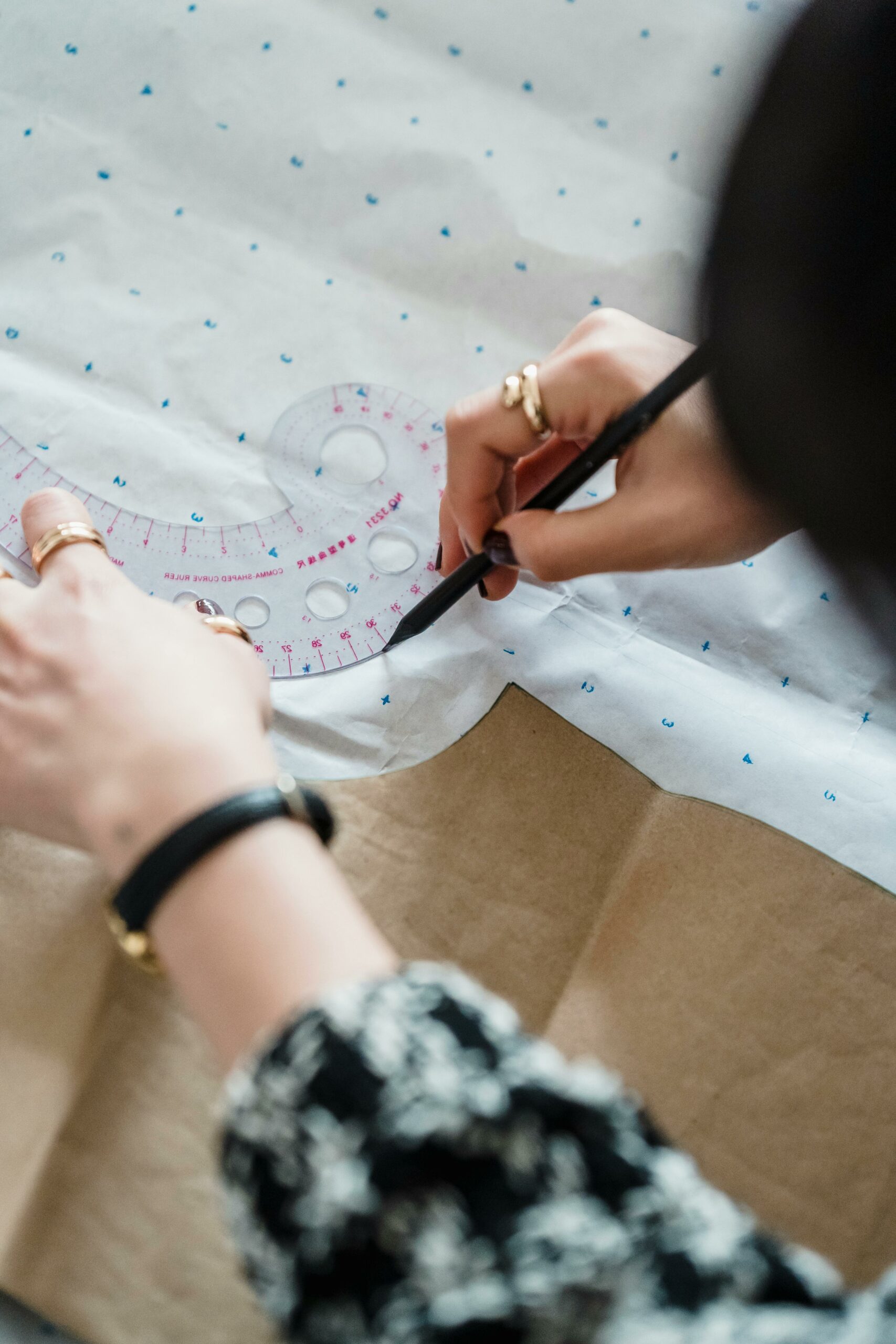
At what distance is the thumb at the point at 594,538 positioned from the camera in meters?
0.46

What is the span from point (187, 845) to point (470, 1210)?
15 cm

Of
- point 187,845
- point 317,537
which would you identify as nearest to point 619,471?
point 317,537

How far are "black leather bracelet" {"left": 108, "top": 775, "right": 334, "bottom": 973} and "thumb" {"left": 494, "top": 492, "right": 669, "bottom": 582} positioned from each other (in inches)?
7.6

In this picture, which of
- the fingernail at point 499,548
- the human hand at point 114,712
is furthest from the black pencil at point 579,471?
the human hand at point 114,712

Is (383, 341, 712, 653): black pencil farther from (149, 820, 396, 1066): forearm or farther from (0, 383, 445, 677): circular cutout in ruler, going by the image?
(149, 820, 396, 1066): forearm

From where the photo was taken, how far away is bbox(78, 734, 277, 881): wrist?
0.35 metres

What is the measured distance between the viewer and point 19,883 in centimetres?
47

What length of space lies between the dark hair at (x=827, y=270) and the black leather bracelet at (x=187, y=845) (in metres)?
0.20

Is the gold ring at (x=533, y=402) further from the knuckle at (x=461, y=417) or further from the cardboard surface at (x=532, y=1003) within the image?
the cardboard surface at (x=532, y=1003)

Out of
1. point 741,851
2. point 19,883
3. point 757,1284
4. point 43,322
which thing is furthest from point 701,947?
point 43,322

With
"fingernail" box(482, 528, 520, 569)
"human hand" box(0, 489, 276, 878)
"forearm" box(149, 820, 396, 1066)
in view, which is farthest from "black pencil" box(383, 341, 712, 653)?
"forearm" box(149, 820, 396, 1066)

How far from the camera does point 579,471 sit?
48 centimetres

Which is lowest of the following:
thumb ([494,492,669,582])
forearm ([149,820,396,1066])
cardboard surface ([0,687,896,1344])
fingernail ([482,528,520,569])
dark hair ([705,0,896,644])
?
cardboard surface ([0,687,896,1344])

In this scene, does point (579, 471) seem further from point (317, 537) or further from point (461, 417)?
point (317, 537)
